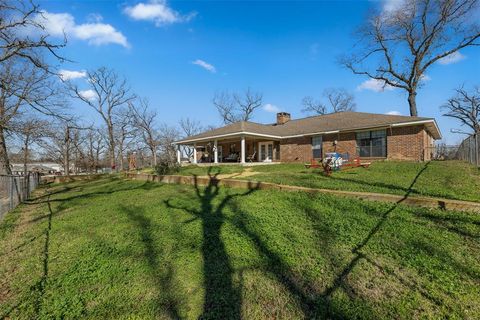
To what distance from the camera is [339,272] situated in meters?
3.46

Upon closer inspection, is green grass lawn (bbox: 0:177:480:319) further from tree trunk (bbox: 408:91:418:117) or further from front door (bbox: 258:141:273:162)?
tree trunk (bbox: 408:91:418:117)

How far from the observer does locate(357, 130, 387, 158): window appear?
1606 centimetres

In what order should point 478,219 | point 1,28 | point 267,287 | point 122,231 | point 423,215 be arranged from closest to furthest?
point 267,287 < point 478,219 < point 423,215 < point 122,231 < point 1,28

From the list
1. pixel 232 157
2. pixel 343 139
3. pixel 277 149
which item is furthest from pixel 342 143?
pixel 232 157

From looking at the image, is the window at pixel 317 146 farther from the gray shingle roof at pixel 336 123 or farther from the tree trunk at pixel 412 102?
the tree trunk at pixel 412 102

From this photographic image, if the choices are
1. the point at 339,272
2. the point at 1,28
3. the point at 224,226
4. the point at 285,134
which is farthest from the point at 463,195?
the point at 285,134

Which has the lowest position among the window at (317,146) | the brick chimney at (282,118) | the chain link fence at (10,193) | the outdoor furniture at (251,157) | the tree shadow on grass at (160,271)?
the tree shadow on grass at (160,271)

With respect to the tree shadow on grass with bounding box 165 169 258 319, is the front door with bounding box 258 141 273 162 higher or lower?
higher

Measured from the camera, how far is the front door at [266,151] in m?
21.8

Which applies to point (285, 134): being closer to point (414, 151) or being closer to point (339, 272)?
point (414, 151)

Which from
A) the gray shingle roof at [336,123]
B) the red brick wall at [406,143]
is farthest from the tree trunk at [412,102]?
the red brick wall at [406,143]

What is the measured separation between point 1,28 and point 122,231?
682cm

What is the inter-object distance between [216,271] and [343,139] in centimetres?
1572

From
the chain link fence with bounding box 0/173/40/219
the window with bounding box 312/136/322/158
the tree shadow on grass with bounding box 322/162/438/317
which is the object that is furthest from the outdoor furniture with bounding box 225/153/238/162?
the tree shadow on grass with bounding box 322/162/438/317
